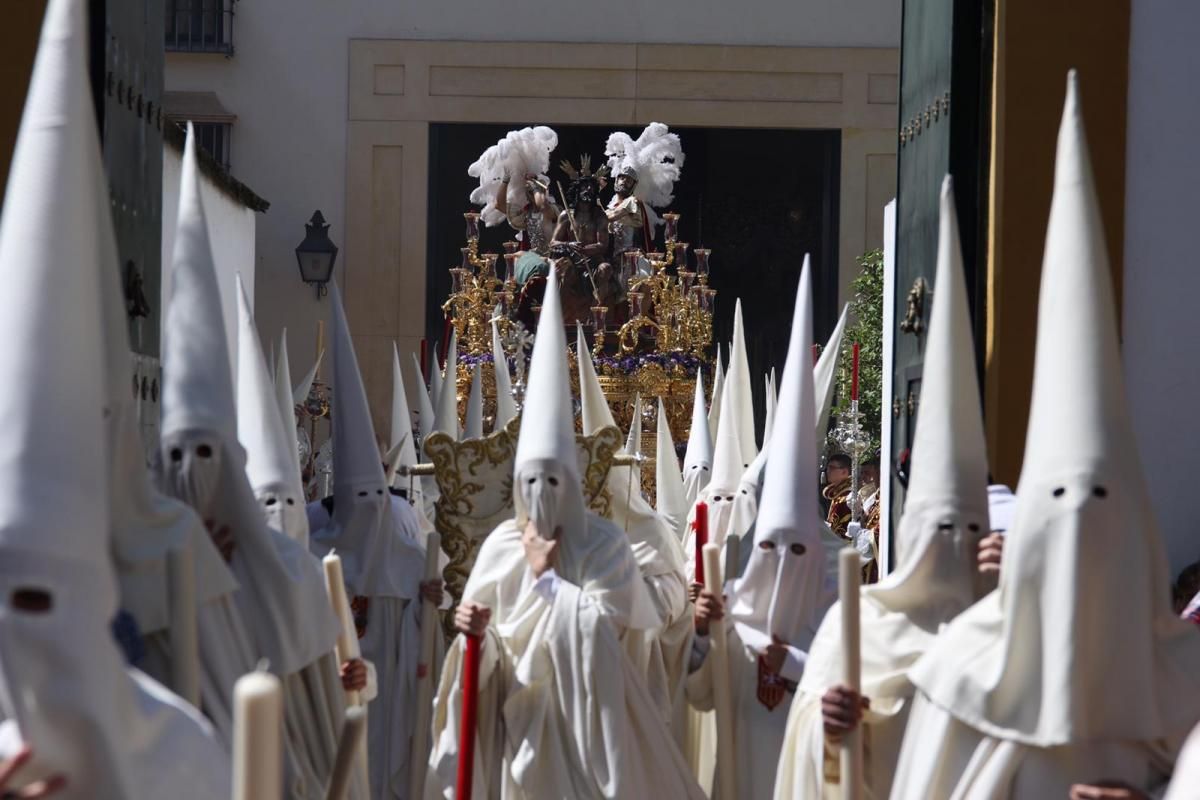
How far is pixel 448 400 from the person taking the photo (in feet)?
36.8

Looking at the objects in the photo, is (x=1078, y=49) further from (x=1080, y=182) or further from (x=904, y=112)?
(x=1080, y=182)

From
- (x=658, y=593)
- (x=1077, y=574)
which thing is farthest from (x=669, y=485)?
(x=1077, y=574)

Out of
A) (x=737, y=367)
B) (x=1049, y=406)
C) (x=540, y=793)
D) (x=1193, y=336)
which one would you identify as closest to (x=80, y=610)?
(x=1049, y=406)

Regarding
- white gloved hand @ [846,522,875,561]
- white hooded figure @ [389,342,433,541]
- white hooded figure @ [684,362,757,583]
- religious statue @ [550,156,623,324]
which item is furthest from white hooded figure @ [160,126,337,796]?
religious statue @ [550,156,623,324]

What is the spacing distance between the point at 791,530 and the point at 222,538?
2011 mm

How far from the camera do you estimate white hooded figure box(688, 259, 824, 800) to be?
641cm

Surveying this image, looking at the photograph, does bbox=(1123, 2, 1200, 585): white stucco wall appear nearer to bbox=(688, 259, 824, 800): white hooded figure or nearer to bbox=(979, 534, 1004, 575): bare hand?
bbox=(688, 259, 824, 800): white hooded figure

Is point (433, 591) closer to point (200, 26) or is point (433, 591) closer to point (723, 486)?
point (723, 486)

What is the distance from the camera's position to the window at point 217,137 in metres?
22.9

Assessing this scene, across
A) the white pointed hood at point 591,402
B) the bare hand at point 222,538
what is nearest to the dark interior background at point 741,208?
the white pointed hood at point 591,402

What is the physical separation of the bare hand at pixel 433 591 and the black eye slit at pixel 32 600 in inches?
181

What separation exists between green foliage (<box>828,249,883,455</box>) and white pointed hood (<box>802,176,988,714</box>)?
12234 millimetres

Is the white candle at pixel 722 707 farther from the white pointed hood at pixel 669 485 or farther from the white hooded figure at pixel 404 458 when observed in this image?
the white pointed hood at pixel 669 485

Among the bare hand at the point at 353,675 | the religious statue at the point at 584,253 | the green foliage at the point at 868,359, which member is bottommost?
the bare hand at the point at 353,675
